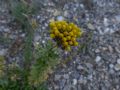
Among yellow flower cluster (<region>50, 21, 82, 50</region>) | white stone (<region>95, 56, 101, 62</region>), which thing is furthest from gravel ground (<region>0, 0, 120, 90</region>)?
yellow flower cluster (<region>50, 21, 82, 50</region>)

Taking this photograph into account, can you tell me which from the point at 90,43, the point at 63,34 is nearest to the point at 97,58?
the point at 90,43

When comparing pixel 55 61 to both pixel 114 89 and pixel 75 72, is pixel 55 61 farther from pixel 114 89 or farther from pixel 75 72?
pixel 114 89

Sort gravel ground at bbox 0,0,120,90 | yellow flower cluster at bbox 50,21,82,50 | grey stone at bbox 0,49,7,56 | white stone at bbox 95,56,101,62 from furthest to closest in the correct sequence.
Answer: white stone at bbox 95,56,101,62, grey stone at bbox 0,49,7,56, gravel ground at bbox 0,0,120,90, yellow flower cluster at bbox 50,21,82,50

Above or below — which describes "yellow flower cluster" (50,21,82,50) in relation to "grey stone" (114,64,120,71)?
above

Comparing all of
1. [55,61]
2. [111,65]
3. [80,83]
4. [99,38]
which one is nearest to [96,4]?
[99,38]

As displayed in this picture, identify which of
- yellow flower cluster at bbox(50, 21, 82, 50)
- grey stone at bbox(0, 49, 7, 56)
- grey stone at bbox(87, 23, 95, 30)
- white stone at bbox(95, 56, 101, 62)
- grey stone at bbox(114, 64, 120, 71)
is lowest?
grey stone at bbox(114, 64, 120, 71)

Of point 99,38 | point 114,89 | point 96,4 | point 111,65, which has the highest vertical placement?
point 96,4

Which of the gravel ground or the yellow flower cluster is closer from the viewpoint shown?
the yellow flower cluster

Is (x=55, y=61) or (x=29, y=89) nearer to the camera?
(x=55, y=61)

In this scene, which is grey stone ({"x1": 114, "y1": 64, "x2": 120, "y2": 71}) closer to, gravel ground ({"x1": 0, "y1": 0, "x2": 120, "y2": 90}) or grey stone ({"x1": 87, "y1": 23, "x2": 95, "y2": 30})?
gravel ground ({"x1": 0, "y1": 0, "x2": 120, "y2": 90})
